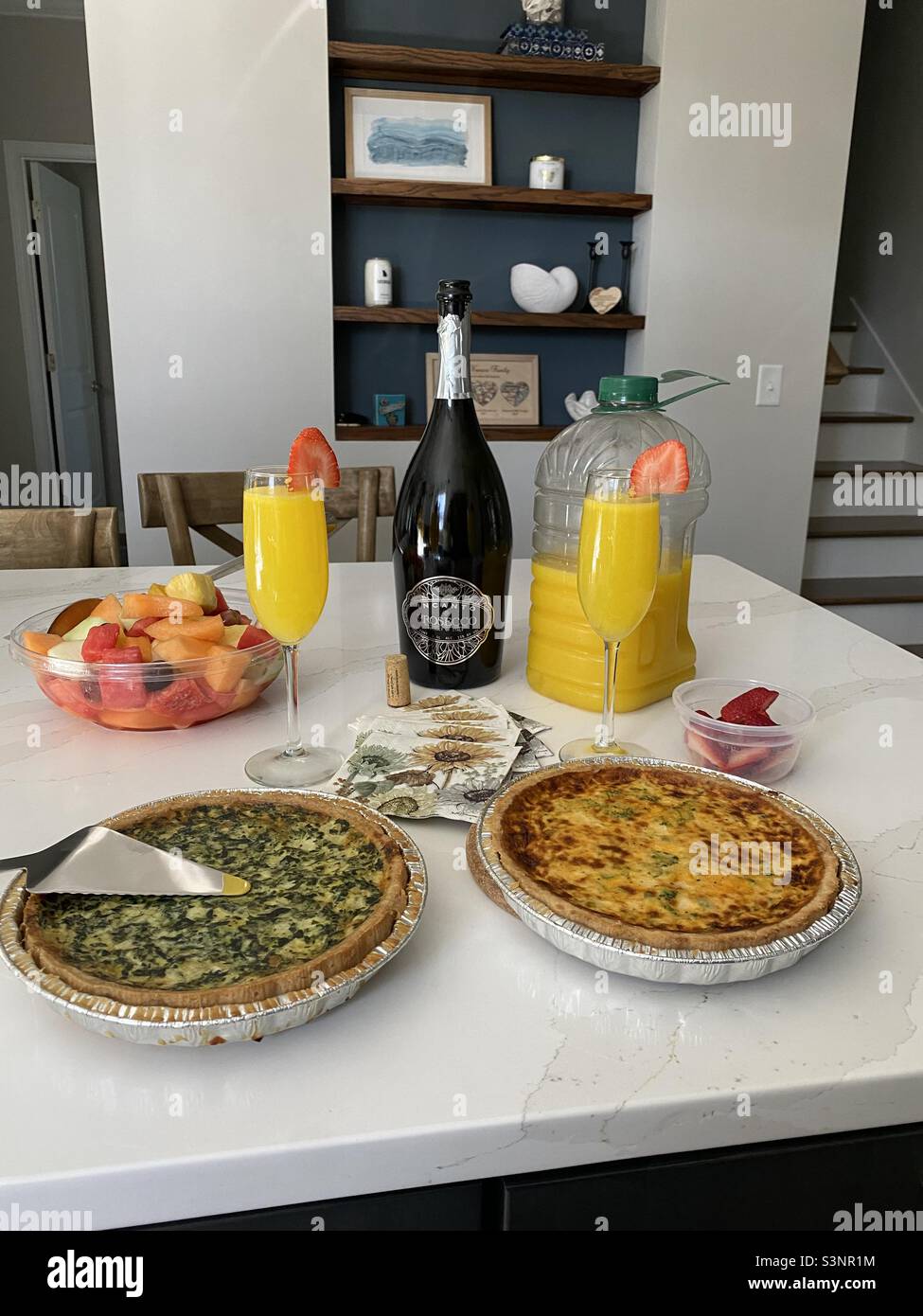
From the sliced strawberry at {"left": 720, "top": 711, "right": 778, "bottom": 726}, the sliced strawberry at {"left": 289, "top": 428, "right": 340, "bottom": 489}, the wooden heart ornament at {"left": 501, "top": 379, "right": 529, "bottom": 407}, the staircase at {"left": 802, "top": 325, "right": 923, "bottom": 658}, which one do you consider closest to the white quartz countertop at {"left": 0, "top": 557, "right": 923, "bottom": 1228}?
the sliced strawberry at {"left": 720, "top": 711, "right": 778, "bottom": 726}

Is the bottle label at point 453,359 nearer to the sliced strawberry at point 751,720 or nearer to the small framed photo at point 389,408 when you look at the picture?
the sliced strawberry at point 751,720

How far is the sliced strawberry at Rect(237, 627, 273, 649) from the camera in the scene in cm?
104

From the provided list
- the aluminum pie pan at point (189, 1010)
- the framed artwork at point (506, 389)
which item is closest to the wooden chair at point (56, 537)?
the aluminum pie pan at point (189, 1010)

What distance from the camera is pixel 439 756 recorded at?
3.03 ft

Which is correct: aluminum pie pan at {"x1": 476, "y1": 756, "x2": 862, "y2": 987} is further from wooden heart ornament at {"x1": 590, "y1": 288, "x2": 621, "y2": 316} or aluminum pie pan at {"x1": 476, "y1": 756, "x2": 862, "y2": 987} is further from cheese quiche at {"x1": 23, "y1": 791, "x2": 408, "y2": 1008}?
wooden heart ornament at {"x1": 590, "y1": 288, "x2": 621, "y2": 316}

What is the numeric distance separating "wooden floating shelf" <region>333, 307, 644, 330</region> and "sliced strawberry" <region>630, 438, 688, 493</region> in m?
2.40

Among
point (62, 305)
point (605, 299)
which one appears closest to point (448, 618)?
point (605, 299)

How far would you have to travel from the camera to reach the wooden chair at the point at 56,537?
1.83 metres

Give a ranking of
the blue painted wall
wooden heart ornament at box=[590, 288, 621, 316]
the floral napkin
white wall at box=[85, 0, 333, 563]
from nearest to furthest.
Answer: the floral napkin → white wall at box=[85, 0, 333, 563] → the blue painted wall → wooden heart ornament at box=[590, 288, 621, 316]

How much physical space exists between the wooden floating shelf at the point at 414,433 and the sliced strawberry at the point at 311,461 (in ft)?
7.99

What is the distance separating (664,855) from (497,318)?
285 centimetres

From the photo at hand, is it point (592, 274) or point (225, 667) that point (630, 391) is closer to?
point (225, 667)

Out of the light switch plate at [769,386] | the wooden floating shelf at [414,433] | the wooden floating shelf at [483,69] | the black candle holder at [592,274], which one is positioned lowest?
the wooden floating shelf at [414,433]
